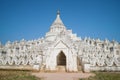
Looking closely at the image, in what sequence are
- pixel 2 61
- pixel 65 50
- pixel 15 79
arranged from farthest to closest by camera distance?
pixel 2 61, pixel 65 50, pixel 15 79

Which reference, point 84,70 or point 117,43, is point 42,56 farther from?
point 117,43

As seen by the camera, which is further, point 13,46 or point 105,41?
point 105,41

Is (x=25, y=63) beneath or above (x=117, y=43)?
beneath

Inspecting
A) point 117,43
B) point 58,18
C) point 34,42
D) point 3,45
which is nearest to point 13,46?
point 3,45

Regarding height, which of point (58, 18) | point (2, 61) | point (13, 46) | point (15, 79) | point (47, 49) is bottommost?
point (15, 79)

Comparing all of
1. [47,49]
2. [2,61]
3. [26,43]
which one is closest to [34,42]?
[26,43]

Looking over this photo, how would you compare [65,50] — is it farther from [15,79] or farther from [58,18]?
[58,18]

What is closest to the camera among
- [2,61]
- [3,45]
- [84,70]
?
[84,70]

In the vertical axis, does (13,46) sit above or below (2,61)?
above

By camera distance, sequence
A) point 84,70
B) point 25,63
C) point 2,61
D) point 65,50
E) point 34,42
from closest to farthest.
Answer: point 84,70, point 65,50, point 25,63, point 2,61, point 34,42

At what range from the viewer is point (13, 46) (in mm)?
42094

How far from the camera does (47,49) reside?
1725 centimetres

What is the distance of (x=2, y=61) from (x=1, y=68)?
164 centimetres

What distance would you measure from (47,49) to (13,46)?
91.0ft
